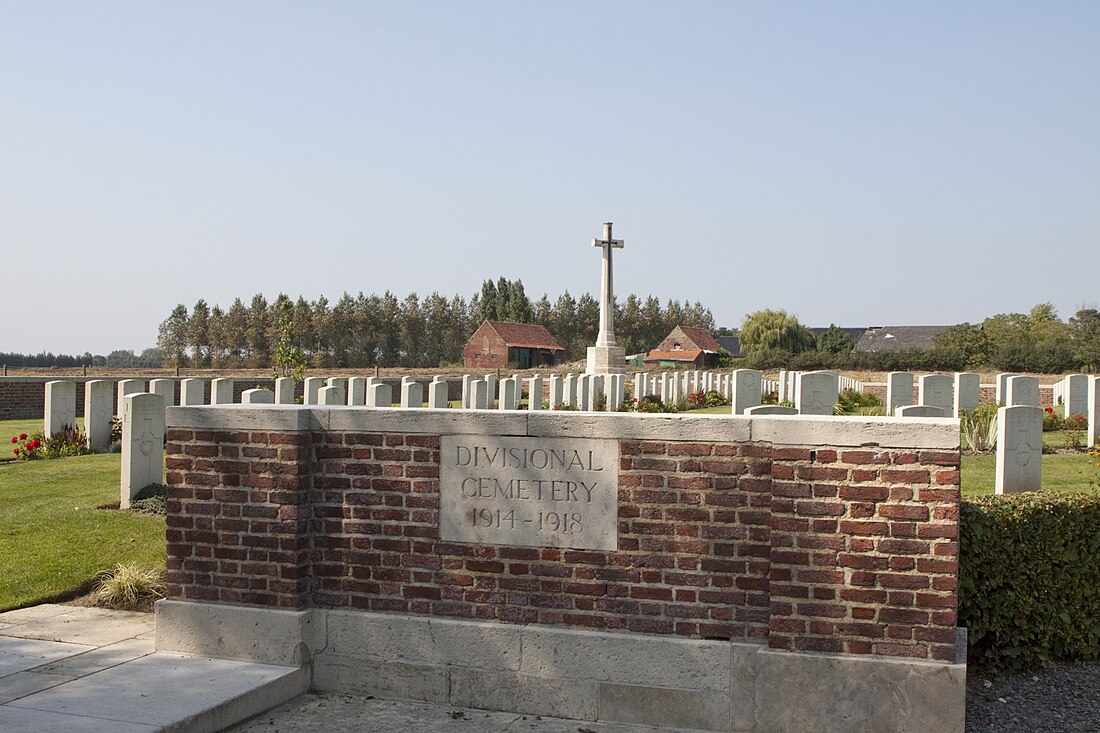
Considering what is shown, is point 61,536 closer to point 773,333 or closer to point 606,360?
point 606,360

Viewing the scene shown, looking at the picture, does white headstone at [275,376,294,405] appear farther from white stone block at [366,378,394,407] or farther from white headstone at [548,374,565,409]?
white headstone at [548,374,565,409]

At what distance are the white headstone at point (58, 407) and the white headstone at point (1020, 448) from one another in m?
13.8

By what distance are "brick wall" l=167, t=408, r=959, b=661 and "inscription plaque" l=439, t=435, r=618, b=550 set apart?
64mm

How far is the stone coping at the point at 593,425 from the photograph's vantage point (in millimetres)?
4395

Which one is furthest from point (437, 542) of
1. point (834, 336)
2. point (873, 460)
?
Result: point (834, 336)

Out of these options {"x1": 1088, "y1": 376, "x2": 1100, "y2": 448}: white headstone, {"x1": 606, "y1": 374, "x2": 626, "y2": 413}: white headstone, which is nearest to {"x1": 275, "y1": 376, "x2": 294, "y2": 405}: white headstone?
{"x1": 606, "y1": 374, "x2": 626, "y2": 413}: white headstone

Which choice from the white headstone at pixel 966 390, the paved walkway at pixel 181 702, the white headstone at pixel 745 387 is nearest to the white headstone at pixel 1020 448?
the paved walkway at pixel 181 702

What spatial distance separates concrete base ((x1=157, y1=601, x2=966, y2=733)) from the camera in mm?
4387

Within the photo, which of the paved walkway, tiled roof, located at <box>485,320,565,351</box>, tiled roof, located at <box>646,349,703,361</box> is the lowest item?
the paved walkway

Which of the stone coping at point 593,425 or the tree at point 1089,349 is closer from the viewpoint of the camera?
the stone coping at point 593,425

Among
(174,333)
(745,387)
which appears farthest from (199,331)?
(745,387)

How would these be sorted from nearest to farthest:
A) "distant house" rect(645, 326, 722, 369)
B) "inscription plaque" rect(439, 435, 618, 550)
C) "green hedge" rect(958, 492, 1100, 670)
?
"inscription plaque" rect(439, 435, 618, 550)
"green hedge" rect(958, 492, 1100, 670)
"distant house" rect(645, 326, 722, 369)

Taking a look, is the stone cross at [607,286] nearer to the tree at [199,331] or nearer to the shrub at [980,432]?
the shrub at [980,432]

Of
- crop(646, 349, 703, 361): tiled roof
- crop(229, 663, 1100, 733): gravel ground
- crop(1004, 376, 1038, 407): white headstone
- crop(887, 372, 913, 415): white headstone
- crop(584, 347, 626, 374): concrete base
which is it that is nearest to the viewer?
crop(229, 663, 1100, 733): gravel ground
